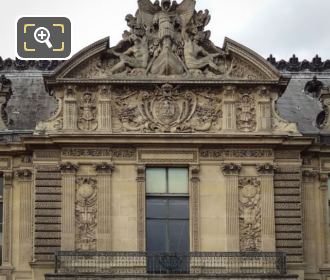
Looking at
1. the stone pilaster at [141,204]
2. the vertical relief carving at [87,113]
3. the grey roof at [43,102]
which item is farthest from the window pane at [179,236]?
the grey roof at [43,102]

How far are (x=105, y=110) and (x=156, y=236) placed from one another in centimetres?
431

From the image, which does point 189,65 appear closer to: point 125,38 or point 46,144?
point 125,38

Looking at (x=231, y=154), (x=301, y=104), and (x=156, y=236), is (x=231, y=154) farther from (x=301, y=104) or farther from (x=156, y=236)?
(x=301, y=104)

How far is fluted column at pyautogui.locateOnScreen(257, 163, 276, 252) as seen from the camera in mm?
33906

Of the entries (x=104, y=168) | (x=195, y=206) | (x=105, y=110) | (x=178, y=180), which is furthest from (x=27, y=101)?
(x=195, y=206)

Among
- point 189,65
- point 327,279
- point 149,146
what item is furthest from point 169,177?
point 327,279

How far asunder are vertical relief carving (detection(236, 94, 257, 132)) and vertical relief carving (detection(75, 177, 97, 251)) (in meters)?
5.10

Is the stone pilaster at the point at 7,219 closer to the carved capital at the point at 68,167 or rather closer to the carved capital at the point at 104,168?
the carved capital at the point at 68,167

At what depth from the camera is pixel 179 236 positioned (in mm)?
34219

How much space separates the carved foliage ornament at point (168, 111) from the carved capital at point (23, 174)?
11.1ft

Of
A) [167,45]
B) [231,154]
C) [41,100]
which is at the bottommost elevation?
[231,154]

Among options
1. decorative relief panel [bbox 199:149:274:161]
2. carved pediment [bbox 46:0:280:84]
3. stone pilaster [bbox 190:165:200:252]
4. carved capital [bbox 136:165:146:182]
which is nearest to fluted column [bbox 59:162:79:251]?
carved capital [bbox 136:165:146:182]

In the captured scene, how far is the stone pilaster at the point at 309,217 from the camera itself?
115ft

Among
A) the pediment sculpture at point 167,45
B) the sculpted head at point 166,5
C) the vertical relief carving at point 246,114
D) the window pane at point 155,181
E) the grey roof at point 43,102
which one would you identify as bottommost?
the window pane at point 155,181
